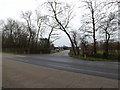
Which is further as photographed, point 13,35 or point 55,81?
point 13,35

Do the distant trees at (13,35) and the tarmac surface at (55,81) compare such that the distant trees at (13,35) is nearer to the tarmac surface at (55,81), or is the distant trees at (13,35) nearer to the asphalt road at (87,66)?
the asphalt road at (87,66)

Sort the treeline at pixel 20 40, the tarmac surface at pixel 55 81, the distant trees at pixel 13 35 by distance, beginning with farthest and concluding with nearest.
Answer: the distant trees at pixel 13 35
the treeline at pixel 20 40
the tarmac surface at pixel 55 81

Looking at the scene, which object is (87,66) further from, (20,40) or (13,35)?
(13,35)

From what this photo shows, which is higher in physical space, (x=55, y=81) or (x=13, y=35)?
(x=13, y=35)

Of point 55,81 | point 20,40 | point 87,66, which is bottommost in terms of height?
point 87,66

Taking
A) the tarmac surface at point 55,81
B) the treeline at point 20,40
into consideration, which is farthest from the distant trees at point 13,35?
the tarmac surface at point 55,81

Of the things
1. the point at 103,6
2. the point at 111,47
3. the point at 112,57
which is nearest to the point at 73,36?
the point at 111,47

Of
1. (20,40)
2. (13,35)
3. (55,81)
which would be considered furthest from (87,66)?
(13,35)

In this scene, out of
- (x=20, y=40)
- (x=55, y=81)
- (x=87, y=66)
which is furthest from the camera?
(x=20, y=40)

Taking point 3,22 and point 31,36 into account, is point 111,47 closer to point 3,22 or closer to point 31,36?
point 31,36

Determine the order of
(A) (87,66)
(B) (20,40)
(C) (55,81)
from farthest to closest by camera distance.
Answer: (B) (20,40) → (A) (87,66) → (C) (55,81)

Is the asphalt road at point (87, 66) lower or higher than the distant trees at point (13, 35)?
lower

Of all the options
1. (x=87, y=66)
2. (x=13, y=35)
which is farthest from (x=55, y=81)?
(x=13, y=35)

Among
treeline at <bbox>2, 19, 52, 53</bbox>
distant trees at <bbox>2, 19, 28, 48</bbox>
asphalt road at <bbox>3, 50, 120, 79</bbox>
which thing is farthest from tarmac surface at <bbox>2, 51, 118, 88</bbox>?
distant trees at <bbox>2, 19, 28, 48</bbox>
